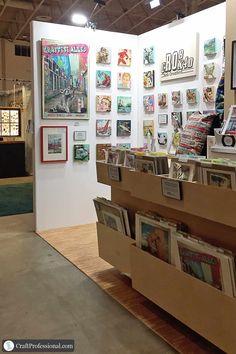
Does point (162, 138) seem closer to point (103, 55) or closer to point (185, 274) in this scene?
point (103, 55)

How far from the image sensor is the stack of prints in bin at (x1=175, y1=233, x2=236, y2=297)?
5.90 feet

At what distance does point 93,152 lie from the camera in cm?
468

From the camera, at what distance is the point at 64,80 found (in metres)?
4.33

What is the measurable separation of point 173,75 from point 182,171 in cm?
234

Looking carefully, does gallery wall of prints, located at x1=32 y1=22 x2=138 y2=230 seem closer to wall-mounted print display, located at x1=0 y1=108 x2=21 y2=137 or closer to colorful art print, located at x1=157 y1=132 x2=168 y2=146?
colorful art print, located at x1=157 y1=132 x2=168 y2=146

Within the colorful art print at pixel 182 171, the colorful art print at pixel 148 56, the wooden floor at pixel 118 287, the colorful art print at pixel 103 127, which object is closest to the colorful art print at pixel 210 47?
the colorful art print at pixel 148 56

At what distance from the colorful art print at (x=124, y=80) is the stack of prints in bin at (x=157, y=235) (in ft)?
8.71

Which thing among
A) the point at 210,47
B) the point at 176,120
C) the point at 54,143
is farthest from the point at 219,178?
the point at 54,143

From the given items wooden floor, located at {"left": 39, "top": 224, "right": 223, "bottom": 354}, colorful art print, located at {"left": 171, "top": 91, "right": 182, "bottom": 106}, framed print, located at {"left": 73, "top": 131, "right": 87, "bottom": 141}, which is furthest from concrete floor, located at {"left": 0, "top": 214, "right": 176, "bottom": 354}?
colorful art print, located at {"left": 171, "top": 91, "right": 182, "bottom": 106}

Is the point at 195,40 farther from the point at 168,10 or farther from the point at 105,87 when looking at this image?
the point at 168,10

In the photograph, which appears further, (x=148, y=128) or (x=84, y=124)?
(x=148, y=128)

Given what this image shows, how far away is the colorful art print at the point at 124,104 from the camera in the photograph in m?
4.75

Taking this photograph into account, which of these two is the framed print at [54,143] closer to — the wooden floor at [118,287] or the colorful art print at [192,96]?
the wooden floor at [118,287]

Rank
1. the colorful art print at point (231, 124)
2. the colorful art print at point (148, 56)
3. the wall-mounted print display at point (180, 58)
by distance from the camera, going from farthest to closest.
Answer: the colorful art print at point (148, 56) → the wall-mounted print display at point (180, 58) → the colorful art print at point (231, 124)
